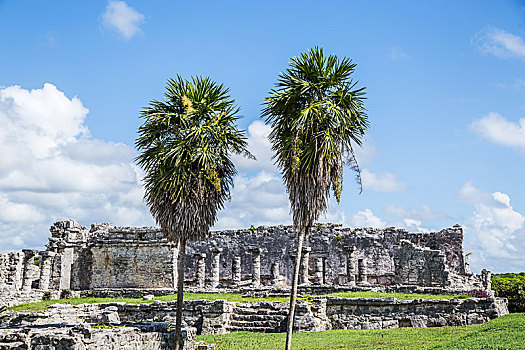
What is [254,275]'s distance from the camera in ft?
97.9

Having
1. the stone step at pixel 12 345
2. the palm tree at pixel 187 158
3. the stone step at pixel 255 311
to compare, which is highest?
the palm tree at pixel 187 158

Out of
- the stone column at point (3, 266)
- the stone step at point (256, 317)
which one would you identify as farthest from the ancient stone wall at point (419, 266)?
the stone column at point (3, 266)

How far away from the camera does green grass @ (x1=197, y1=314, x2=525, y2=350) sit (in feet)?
34.6

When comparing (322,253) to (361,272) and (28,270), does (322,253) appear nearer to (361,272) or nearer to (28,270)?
(361,272)

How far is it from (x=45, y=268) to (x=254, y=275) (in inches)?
454

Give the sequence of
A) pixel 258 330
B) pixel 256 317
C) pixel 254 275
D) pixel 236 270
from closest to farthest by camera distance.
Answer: pixel 258 330 < pixel 256 317 < pixel 254 275 < pixel 236 270

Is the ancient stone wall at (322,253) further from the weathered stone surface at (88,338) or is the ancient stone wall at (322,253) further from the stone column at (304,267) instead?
the weathered stone surface at (88,338)

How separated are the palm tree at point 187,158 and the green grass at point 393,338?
3.44 m

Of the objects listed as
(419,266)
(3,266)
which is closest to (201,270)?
(3,266)

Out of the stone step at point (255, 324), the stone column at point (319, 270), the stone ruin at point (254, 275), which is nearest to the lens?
the stone step at point (255, 324)

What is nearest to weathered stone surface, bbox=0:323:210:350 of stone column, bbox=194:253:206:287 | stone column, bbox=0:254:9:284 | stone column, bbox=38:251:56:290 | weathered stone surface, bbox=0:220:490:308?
weathered stone surface, bbox=0:220:490:308

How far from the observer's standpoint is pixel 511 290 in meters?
21.4

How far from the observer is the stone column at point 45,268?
27656 mm

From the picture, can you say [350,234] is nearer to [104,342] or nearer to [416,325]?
[416,325]
